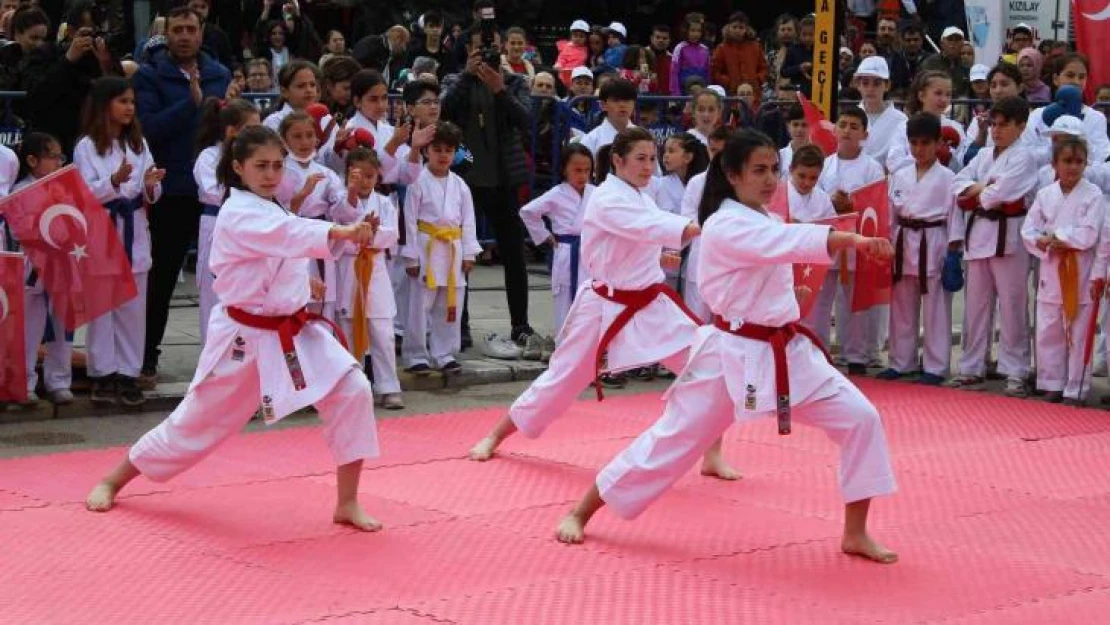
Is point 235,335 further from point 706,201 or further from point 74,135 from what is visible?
point 74,135

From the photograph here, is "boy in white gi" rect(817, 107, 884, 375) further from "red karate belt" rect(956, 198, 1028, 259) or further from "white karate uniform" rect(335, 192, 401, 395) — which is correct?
"white karate uniform" rect(335, 192, 401, 395)

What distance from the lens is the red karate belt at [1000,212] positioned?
1010 centimetres

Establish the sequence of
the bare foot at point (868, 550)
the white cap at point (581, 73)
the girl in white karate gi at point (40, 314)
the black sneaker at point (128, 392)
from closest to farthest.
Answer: the bare foot at point (868, 550) → the girl in white karate gi at point (40, 314) → the black sneaker at point (128, 392) → the white cap at point (581, 73)

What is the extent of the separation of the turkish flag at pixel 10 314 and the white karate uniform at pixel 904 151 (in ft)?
17.5

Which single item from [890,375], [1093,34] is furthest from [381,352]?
[1093,34]

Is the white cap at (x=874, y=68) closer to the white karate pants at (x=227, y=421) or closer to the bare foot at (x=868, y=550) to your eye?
the bare foot at (x=868, y=550)

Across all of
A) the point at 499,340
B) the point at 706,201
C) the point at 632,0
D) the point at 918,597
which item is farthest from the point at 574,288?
the point at 632,0

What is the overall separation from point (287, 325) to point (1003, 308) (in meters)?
5.42

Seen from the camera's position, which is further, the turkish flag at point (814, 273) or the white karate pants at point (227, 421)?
the turkish flag at point (814, 273)

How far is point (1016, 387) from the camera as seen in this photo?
10.2m

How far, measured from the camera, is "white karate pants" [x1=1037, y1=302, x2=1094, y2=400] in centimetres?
980

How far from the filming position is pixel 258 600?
550 centimetres

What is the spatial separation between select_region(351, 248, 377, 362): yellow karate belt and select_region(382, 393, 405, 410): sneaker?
11.8 inches

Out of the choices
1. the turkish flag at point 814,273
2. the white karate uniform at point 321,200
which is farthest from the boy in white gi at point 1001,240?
the white karate uniform at point 321,200
